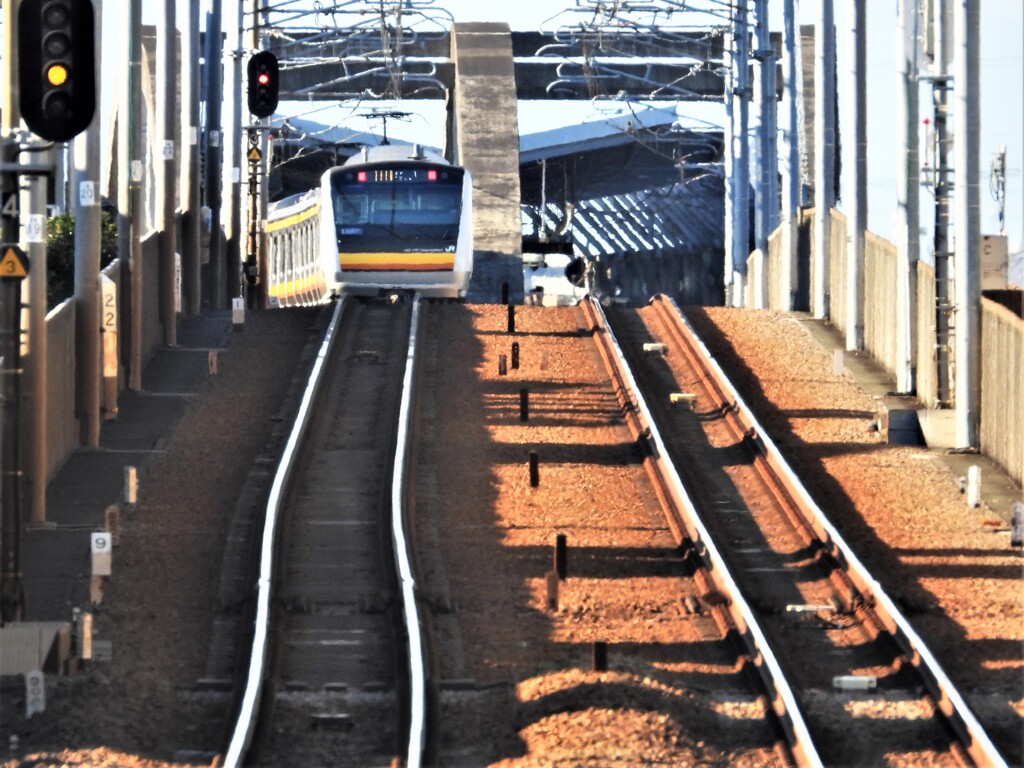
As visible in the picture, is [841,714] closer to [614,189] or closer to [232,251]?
[232,251]

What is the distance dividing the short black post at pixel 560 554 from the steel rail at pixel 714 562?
52.1 inches

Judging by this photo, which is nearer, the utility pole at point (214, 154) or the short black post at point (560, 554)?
the short black post at point (560, 554)

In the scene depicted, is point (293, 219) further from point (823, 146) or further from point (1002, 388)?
point (1002, 388)

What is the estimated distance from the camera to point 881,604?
1803 cm

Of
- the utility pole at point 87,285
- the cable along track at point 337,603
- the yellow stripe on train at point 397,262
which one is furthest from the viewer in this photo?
the yellow stripe on train at point 397,262

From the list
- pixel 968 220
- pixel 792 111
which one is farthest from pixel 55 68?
pixel 792 111

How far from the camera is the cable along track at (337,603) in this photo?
1470cm

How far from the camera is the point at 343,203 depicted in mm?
40938

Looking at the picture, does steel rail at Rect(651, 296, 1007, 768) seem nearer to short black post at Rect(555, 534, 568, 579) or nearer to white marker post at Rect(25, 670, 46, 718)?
short black post at Rect(555, 534, 568, 579)

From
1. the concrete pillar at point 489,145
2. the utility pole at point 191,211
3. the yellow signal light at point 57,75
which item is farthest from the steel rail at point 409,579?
the concrete pillar at point 489,145

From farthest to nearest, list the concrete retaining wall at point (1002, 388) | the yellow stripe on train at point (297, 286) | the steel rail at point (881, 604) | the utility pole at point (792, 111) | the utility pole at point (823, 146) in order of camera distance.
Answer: the utility pole at point (792, 111) < the yellow stripe on train at point (297, 286) < the utility pole at point (823, 146) < the concrete retaining wall at point (1002, 388) < the steel rail at point (881, 604)

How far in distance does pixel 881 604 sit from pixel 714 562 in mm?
2084

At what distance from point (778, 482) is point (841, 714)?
8736 millimetres

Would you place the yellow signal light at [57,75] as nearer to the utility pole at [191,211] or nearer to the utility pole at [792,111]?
the utility pole at [191,211]
